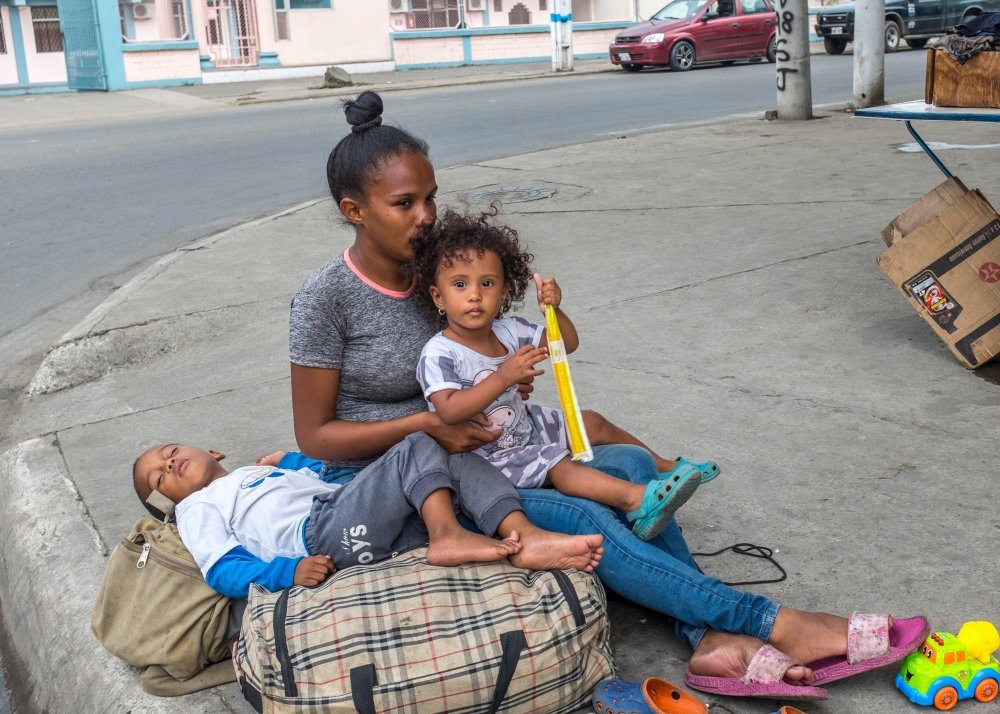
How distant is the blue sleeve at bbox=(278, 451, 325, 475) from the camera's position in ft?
10.8

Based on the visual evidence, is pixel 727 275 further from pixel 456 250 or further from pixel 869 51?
pixel 869 51

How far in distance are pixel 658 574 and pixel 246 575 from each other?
3.35ft

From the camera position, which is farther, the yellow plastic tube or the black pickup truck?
the black pickup truck

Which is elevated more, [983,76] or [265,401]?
[983,76]

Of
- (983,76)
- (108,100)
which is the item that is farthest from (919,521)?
(108,100)

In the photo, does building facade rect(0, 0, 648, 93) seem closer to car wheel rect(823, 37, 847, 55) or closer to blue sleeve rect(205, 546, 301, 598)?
car wheel rect(823, 37, 847, 55)

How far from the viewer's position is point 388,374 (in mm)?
2986

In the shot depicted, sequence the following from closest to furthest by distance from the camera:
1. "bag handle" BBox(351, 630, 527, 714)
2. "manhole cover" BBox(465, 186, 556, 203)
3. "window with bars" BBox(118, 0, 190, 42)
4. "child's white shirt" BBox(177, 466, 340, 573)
A: 1. "bag handle" BBox(351, 630, 527, 714)
2. "child's white shirt" BBox(177, 466, 340, 573)
3. "manhole cover" BBox(465, 186, 556, 203)
4. "window with bars" BBox(118, 0, 190, 42)

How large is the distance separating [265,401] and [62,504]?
3.87ft

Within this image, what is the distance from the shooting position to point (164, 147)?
13.6 m

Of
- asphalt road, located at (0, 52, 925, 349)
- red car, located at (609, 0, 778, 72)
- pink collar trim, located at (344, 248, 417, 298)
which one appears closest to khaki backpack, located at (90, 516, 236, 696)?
pink collar trim, located at (344, 248, 417, 298)

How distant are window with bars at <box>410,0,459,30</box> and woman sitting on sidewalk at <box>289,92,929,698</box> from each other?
29.9 m

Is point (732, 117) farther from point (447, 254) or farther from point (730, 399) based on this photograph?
point (447, 254)

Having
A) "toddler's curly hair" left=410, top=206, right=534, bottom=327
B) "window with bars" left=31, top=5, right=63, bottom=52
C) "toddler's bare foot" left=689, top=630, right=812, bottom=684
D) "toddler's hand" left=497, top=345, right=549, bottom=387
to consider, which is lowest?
"toddler's bare foot" left=689, top=630, right=812, bottom=684
